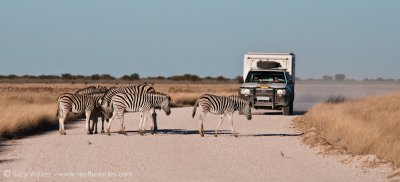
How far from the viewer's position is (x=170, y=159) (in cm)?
1806

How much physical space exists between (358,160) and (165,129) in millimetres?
12288

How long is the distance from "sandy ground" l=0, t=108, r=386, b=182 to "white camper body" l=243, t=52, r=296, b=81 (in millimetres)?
12815

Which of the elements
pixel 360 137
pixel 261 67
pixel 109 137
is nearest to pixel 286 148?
pixel 360 137

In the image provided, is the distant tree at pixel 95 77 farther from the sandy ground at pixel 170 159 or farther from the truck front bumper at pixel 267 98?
the sandy ground at pixel 170 159

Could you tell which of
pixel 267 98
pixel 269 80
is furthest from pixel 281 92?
pixel 269 80

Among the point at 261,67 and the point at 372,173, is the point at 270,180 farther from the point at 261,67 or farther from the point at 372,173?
the point at 261,67

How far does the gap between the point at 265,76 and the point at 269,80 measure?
37 centimetres

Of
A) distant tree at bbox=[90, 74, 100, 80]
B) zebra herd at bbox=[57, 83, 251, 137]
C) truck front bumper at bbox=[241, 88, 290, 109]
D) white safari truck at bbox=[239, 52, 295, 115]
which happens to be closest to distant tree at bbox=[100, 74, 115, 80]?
distant tree at bbox=[90, 74, 100, 80]

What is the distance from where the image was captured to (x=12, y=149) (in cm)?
2027

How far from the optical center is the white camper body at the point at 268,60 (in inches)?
1563

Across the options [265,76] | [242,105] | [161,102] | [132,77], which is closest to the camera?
[242,105]

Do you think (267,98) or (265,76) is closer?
(267,98)

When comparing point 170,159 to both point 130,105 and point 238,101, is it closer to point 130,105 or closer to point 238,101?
point 130,105

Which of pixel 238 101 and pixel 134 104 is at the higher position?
pixel 238 101
